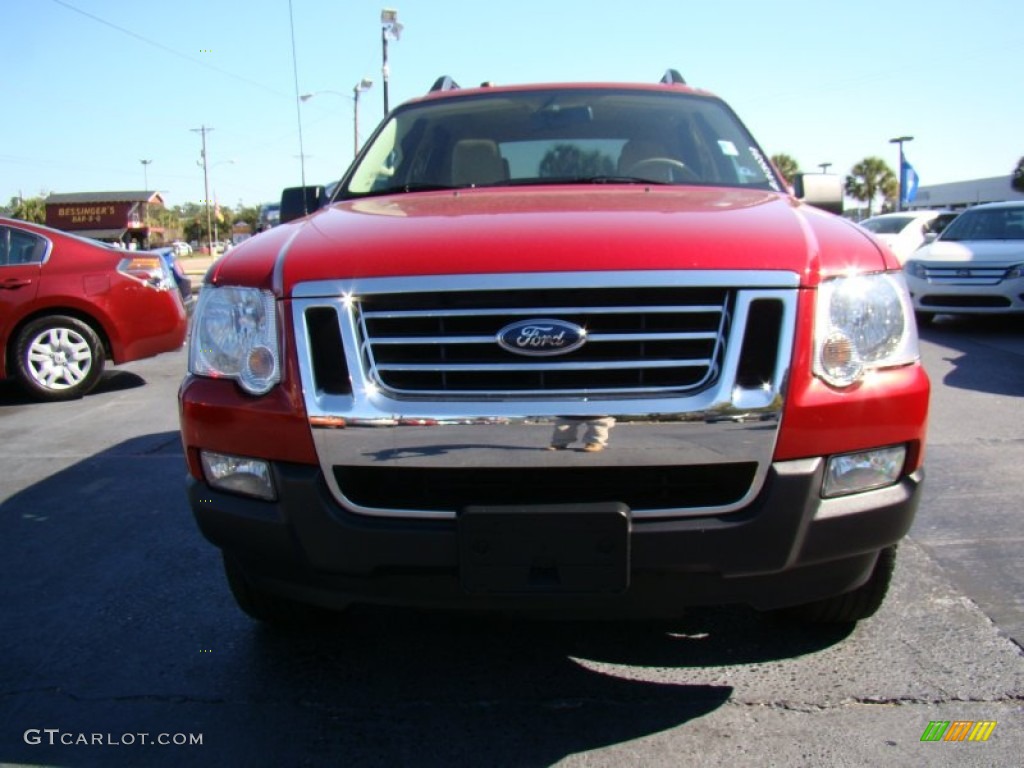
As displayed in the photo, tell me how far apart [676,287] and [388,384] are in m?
0.74

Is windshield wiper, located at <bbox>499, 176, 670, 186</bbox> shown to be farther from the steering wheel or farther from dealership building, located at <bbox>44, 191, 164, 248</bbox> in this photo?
dealership building, located at <bbox>44, 191, 164, 248</bbox>

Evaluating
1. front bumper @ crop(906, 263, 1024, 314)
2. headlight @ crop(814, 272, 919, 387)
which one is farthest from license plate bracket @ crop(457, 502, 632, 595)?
front bumper @ crop(906, 263, 1024, 314)

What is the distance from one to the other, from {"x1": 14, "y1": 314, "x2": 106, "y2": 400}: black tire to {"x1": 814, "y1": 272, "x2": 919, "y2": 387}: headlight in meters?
6.85

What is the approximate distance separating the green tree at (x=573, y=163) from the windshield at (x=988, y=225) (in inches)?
365

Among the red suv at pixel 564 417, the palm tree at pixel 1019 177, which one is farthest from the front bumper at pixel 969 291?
the palm tree at pixel 1019 177

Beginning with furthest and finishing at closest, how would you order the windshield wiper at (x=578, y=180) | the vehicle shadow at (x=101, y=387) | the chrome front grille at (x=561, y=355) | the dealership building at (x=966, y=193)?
the dealership building at (x=966, y=193), the vehicle shadow at (x=101, y=387), the windshield wiper at (x=578, y=180), the chrome front grille at (x=561, y=355)

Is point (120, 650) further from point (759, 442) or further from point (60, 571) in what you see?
point (759, 442)

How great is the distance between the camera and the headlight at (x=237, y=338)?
227cm

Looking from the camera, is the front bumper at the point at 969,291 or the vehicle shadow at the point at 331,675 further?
the front bumper at the point at 969,291

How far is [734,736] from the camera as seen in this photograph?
236 centimetres

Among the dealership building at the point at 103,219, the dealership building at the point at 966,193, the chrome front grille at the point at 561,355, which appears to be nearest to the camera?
the chrome front grille at the point at 561,355

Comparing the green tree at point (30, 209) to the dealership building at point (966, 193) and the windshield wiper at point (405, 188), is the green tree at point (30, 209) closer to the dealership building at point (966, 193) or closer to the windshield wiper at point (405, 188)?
the dealership building at point (966, 193)

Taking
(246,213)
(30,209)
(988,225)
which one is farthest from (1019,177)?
(246,213)

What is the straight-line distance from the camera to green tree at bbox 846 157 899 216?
64.5 metres
